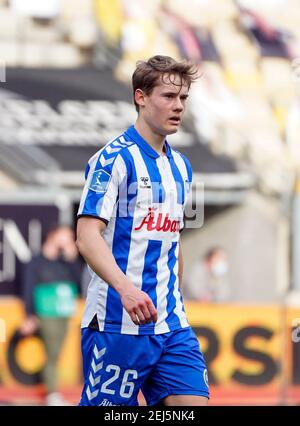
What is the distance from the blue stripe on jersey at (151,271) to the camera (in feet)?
17.0

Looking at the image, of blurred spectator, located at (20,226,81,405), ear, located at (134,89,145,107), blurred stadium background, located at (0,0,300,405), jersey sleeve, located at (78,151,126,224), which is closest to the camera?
jersey sleeve, located at (78,151,126,224)

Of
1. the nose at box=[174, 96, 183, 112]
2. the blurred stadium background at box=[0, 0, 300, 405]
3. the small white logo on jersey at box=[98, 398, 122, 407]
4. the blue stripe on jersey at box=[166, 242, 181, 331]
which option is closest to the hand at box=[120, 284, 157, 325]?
the blue stripe on jersey at box=[166, 242, 181, 331]

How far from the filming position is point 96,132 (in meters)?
11.5

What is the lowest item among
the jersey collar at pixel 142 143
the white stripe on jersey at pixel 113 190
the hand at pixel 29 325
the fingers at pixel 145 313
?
the fingers at pixel 145 313

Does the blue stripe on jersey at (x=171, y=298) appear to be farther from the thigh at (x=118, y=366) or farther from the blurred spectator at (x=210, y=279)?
the blurred spectator at (x=210, y=279)

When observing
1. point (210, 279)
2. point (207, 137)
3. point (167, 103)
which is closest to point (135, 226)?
point (167, 103)

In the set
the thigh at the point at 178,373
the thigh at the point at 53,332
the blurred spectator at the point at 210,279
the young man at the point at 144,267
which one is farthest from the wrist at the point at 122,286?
the blurred spectator at the point at 210,279

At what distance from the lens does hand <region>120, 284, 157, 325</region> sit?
4.75 metres

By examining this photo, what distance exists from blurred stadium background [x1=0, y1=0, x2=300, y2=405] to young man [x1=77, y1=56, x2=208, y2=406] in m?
6.03

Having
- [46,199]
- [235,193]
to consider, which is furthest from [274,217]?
[46,199]

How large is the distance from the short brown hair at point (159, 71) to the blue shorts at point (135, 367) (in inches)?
44.3

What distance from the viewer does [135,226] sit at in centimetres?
516

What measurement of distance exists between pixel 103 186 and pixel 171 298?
0.63 m

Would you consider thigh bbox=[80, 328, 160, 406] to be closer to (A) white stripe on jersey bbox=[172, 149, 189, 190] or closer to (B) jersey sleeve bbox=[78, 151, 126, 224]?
(B) jersey sleeve bbox=[78, 151, 126, 224]
